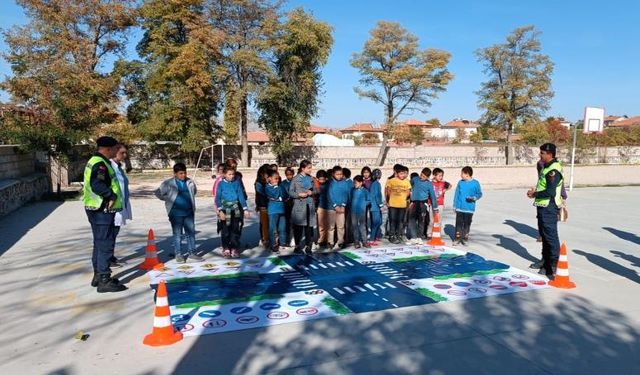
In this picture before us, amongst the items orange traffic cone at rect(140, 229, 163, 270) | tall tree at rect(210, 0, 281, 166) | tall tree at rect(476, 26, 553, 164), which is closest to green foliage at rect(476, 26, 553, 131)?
tall tree at rect(476, 26, 553, 164)

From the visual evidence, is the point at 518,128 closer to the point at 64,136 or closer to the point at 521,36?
the point at 521,36

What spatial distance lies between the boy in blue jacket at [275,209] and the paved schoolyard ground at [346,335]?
2.29m

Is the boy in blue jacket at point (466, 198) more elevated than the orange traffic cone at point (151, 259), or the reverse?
the boy in blue jacket at point (466, 198)

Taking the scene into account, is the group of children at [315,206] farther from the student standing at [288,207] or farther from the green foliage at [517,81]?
the green foliage at [517,81]

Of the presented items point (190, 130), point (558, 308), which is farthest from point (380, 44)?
point (558, 308)

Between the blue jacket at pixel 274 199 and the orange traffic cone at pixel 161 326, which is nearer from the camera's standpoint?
the orange traffic cone at pixel 161 326

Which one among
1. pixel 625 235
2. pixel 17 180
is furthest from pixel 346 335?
pixel 17 180

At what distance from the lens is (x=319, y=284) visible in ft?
21.1

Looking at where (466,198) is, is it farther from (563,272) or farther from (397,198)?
(563,272)

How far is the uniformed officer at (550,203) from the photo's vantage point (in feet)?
21.8

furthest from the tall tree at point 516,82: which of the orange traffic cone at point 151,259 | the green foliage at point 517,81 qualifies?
the orange traffic cone at point 151,259

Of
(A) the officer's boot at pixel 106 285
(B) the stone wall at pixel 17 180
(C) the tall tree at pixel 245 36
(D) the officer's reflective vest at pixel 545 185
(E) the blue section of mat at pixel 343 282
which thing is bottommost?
(E) the blue section of mat at pixel 343 282

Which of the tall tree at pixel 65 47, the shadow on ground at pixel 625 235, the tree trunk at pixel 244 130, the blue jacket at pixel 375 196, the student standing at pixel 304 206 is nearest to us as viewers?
the student standing at pixel 304 206

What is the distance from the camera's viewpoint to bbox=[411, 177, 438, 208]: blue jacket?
928 centimetres
